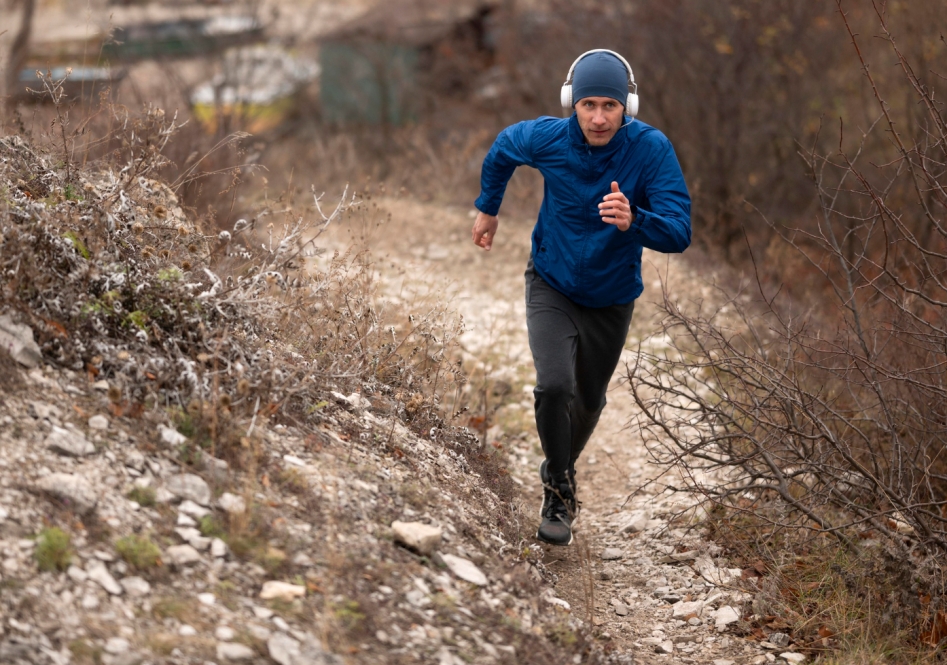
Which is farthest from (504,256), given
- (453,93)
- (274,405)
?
(453,93)

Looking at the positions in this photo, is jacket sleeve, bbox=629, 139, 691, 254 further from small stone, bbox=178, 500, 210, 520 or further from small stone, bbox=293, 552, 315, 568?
small stone, bbox=178, 500, 210, 520

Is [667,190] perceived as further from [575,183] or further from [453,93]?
[453,93]

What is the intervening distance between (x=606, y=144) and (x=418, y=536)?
5.77 feet

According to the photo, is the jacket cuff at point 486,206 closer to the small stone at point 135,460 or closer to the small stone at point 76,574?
the small stone at point 135,460

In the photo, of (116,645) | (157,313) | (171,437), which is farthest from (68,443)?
(116,645)

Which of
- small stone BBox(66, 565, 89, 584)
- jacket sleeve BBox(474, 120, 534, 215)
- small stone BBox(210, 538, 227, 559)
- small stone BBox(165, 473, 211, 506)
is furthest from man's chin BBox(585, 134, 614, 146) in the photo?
small stone BBox(66, 565, 89, 584)

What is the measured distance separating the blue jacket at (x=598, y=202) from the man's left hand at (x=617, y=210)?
12 cm

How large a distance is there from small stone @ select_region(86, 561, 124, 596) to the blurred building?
485 inches

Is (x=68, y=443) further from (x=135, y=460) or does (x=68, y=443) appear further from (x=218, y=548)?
(x=218, y=548)

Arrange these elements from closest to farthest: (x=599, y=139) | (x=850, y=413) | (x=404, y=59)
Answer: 1. (x=599, y=139)
2. (x=850, y=413)
3. (x=404, y=59)

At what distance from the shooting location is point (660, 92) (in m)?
11.2

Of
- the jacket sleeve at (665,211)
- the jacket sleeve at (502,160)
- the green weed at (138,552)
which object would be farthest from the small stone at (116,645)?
the jacket sleeve at (502,160)

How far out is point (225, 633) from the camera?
2.59 meters

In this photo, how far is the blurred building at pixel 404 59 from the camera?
1480cm
